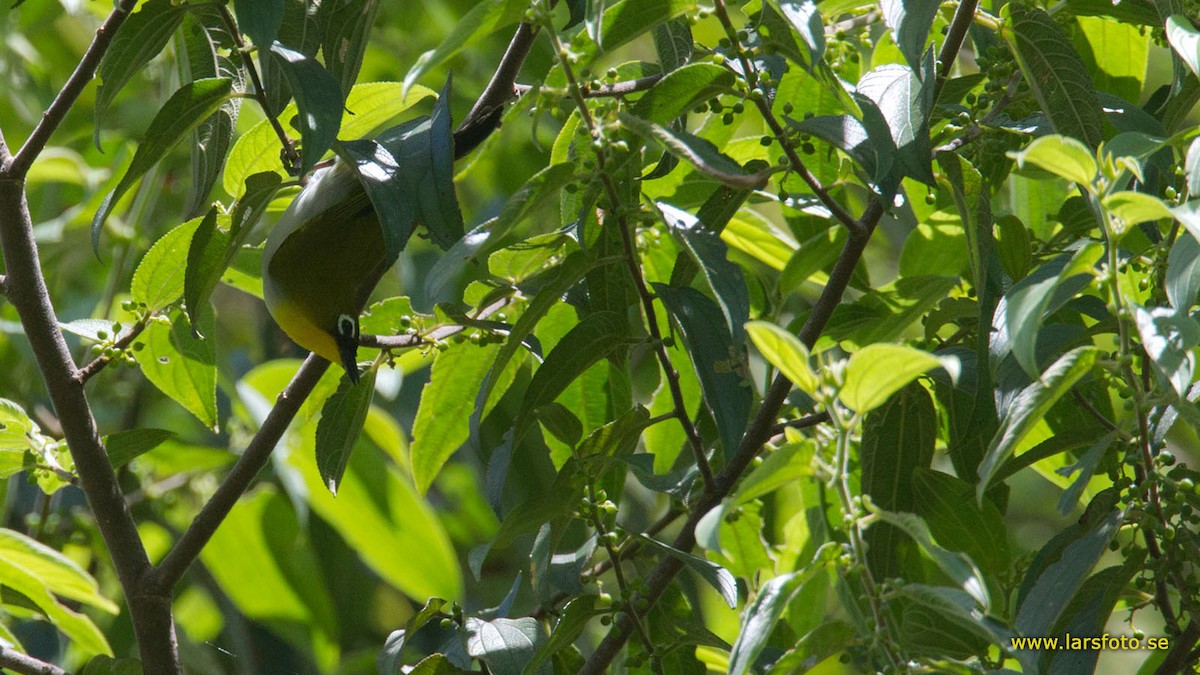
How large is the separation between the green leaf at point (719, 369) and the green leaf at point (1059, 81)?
48 cm

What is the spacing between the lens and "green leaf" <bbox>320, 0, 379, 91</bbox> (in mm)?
1514

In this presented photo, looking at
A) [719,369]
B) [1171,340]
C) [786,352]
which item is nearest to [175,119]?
[719,369]

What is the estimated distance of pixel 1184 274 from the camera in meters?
1.14

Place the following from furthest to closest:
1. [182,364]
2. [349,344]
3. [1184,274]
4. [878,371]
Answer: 1. [349,344]
2. [182,364]
3. [1184,274]
4. [878,371]

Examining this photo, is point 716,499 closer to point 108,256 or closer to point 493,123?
point 493,123

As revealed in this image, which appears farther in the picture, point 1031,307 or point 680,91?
point 680,91

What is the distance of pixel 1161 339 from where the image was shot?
3.39 ft

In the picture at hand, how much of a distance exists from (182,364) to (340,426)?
366mm

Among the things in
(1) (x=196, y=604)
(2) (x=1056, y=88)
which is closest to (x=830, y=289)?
(2) (x=1056, y=88)

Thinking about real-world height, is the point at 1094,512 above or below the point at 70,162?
below

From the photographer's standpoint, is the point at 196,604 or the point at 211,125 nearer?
the point at 211,125

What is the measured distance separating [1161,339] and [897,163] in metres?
0.38

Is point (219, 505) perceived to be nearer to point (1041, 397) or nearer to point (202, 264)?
point (202, 264)

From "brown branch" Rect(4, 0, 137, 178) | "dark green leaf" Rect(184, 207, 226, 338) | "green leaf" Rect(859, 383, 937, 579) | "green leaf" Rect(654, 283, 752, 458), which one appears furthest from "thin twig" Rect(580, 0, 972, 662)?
"brown branch" Rect(4, 0, 137, 178)
